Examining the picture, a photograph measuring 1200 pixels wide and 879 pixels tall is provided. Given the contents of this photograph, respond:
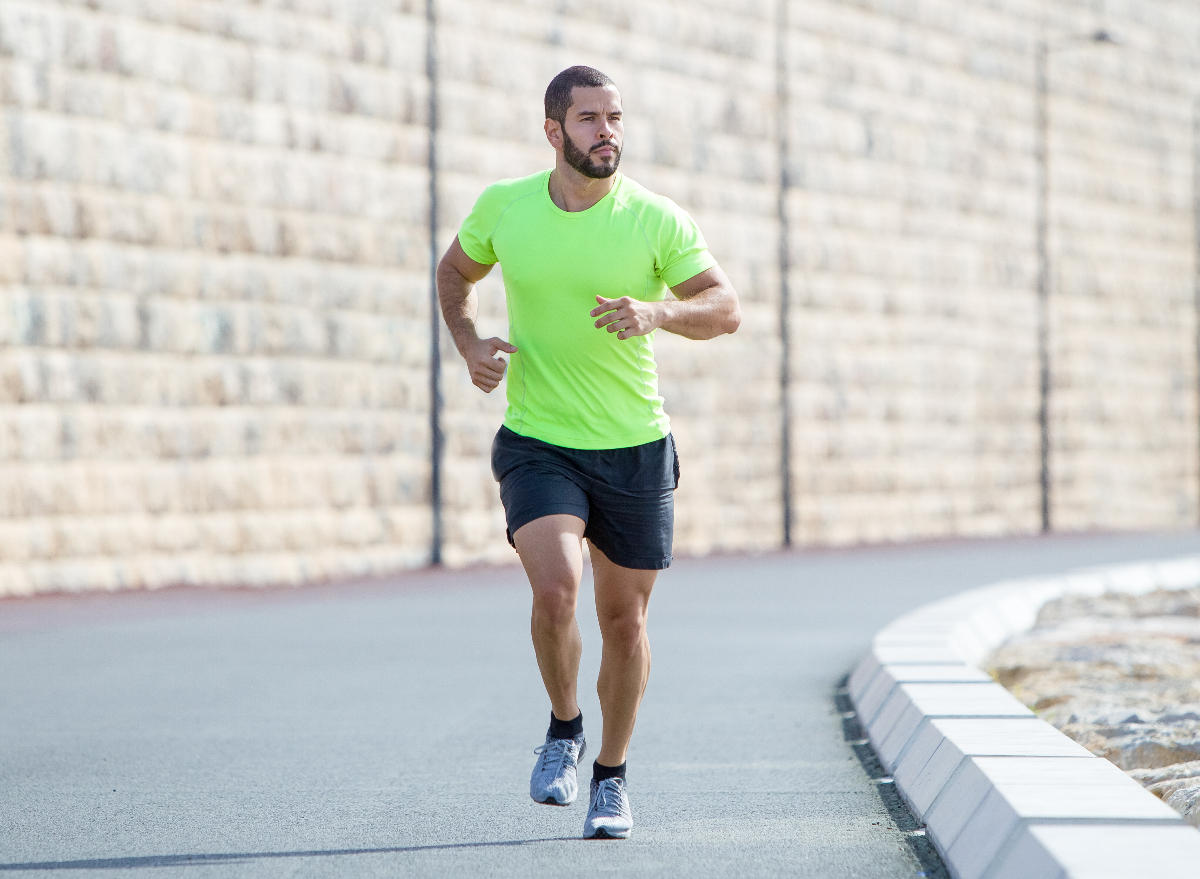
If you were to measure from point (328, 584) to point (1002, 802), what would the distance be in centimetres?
1071

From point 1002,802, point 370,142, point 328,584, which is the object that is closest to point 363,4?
point 370,142

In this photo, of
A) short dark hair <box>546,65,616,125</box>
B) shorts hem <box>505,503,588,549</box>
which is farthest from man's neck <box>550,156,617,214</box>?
shorts hem <box>505,503,588,549</box>

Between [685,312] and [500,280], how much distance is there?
11.6 m

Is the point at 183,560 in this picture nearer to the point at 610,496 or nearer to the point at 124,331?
the point at 124,331

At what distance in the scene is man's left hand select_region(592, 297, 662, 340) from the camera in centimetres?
498

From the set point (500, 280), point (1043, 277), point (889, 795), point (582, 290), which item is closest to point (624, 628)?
point (582, 290)

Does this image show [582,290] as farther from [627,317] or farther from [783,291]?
[783,291]

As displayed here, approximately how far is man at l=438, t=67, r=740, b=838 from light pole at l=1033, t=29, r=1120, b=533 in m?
19.0

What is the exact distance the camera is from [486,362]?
521 cm

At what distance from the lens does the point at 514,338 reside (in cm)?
546

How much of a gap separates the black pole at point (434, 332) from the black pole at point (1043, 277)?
33.5 feet

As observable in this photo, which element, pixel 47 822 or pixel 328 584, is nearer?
pixel 47 822

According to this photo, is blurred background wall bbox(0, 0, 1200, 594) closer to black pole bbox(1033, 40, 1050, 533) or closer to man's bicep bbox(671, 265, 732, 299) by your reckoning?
black pole bbox(1033, 40, 1050, 533)

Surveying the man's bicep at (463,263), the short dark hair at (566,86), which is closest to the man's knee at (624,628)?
the man's bicep at (463,263)
